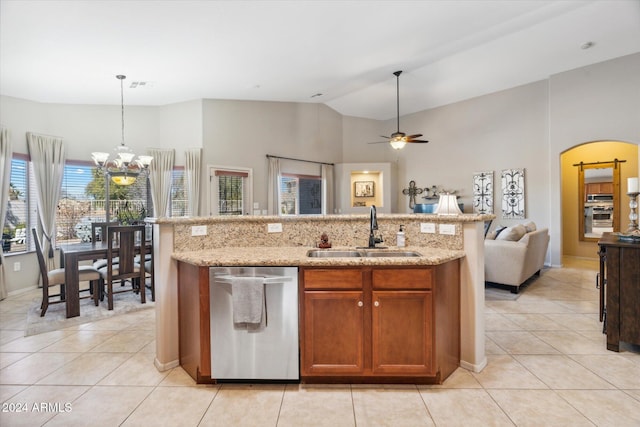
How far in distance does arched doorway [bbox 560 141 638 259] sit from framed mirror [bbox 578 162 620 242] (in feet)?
0.16

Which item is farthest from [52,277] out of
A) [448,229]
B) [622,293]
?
[622,293]

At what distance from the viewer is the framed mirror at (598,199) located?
6.54 m

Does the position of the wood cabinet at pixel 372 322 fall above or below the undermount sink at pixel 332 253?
below

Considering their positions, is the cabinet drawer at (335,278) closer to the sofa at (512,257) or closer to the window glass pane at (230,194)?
the sofa at (512,257)

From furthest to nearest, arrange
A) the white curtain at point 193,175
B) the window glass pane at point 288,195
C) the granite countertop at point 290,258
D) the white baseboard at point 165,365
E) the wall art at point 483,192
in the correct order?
1. the wall art at point 483,192
2. the window glass pane at point 288,195
3. the white curtain at point 193,175
4. the white baseboard at point 165,365
5. the granite countertop at point 290,258

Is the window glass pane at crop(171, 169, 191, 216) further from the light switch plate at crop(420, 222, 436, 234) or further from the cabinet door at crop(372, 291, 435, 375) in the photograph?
the cabinet door at crop(372, 291, 435, 375)

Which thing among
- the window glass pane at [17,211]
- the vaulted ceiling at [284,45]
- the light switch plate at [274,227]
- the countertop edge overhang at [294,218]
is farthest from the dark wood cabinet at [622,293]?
the window glass pane at [17,211]

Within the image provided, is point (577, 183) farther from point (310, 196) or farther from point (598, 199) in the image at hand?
point (310, 196)

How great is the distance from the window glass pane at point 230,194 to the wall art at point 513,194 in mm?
5442

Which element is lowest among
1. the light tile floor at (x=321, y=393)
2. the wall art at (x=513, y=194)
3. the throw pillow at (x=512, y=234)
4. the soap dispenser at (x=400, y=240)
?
Answer: the light tile floor at (x=321, y=393)

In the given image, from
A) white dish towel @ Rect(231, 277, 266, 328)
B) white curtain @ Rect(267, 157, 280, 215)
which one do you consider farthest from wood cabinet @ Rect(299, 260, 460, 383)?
white curtain @ Rect(267, 157, 280, 215)

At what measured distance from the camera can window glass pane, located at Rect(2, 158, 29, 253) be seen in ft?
15.6

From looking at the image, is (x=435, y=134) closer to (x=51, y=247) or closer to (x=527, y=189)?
(x=527, y=189)

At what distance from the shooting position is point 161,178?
19.3 ft
